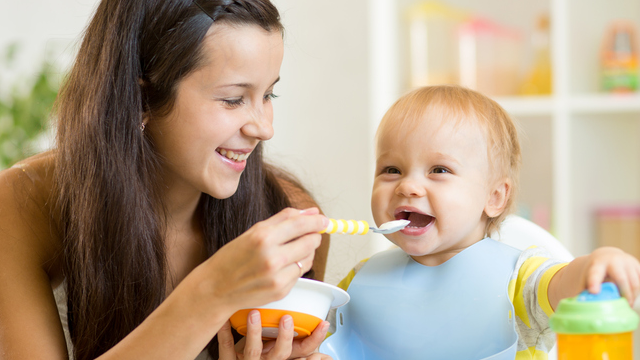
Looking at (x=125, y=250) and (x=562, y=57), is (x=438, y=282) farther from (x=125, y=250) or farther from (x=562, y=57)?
(x=562, y=57)

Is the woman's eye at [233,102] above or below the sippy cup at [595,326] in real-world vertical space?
above

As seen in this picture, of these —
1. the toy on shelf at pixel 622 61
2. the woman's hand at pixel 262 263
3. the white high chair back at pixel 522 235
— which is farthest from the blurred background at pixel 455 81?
the woman's hand at pixel 262 263

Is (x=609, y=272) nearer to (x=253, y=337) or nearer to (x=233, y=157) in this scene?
(x=253, y=337)

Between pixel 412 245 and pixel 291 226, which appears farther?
pixel 412 245

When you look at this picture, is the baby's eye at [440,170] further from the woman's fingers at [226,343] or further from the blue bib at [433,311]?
the woman's fingers at [226,343]

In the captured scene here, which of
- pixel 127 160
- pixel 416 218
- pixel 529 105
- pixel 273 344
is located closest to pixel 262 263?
pixel 273 344

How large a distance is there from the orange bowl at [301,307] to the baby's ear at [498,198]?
0.31 metres

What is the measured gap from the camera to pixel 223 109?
1.08 metres

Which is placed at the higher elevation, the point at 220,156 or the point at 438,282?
the point at 220,156

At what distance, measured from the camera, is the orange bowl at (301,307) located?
2.90ft

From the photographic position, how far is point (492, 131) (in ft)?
3.49

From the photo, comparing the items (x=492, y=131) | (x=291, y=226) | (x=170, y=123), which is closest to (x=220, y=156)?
(x=170, y=123)

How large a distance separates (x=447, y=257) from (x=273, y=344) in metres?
0.32

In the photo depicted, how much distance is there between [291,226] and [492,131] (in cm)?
43
